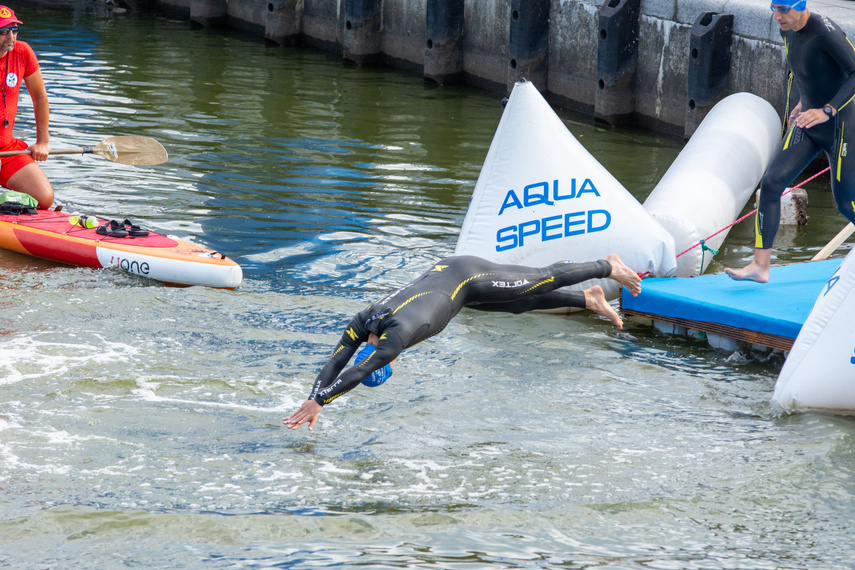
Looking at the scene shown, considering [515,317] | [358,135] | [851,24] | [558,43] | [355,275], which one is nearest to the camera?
[515,317]

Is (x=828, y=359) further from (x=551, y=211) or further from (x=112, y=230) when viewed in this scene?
(x=112, y=230)

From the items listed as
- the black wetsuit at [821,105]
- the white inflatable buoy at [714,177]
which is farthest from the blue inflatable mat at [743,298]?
the black wetsuit at [821,105]

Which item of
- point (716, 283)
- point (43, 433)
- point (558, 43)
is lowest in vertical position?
point (43, 433)

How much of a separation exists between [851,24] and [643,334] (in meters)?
4.75

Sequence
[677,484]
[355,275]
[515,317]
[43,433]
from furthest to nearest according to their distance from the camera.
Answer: [355,275] → [515,317] → [43,433] → [677,484]

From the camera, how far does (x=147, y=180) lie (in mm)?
9852

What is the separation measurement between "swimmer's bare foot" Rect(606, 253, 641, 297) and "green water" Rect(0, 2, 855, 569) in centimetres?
46

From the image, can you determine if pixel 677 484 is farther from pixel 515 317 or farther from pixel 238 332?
pixel 238 332

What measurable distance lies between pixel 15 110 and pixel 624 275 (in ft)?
18.0

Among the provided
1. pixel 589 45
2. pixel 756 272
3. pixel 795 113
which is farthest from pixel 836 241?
pixel 589 45

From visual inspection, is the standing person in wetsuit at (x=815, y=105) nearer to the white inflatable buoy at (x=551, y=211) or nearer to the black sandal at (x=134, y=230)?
the white inflatable buoy at (x=551, y=211)

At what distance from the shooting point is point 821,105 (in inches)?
229

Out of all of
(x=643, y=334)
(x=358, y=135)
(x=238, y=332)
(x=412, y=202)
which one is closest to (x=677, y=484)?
(x=643, y=334)

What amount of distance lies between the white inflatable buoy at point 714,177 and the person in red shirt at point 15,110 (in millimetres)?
5228
